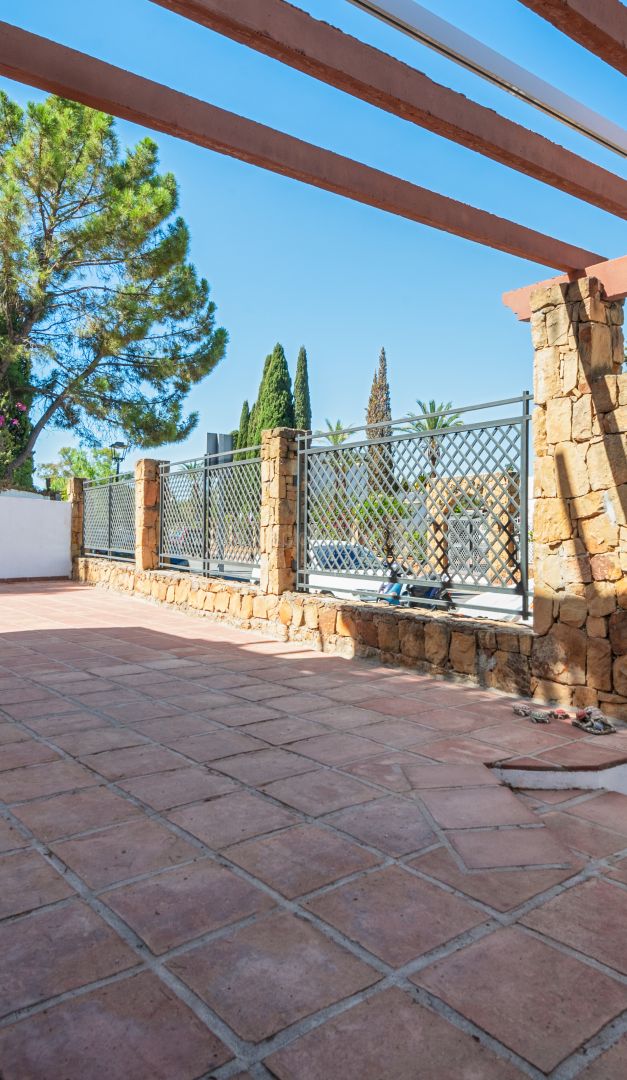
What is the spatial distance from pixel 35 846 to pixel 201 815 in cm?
54

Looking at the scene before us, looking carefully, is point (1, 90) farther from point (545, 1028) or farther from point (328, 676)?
point (545, 1028)

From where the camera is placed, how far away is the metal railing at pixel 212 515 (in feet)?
23.9

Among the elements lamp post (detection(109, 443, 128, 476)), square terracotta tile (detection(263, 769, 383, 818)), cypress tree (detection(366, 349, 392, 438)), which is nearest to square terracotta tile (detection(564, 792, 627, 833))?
square terracotta tile (detection(263, 769, 383, 818))

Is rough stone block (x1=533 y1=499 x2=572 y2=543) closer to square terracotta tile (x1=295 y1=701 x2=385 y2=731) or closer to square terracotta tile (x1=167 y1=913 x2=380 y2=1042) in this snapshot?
square terracotta tile (x1=295 y1=701 x2=385 y2=731)

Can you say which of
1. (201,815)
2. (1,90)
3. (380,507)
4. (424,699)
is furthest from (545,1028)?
(1,90)

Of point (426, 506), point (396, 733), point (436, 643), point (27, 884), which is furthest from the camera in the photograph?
point (426, 506)

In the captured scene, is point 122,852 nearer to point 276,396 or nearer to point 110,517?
point 110,517

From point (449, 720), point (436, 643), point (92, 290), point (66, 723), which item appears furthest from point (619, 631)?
point (92, 290)

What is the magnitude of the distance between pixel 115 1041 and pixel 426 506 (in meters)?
4.21

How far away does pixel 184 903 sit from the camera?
Result: 1800 millimetres

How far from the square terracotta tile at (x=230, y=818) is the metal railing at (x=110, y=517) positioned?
329 inches

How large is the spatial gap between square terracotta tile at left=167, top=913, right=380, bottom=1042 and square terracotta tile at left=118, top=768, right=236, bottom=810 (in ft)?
2.85

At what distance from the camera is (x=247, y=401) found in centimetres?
3288

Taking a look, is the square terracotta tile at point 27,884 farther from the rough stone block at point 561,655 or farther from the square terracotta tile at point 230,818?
the rough stone block at point 561,655
